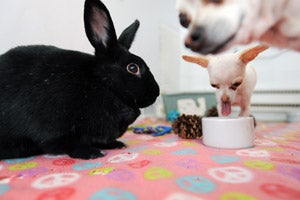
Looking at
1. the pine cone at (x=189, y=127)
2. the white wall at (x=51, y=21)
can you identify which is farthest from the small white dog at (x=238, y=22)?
the white wall at (x=51, y=21)

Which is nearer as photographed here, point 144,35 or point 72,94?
point 72,94

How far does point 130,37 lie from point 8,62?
0.40 m

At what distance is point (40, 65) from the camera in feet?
2.33

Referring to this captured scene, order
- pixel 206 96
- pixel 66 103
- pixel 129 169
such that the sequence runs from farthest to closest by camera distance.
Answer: pixel 206 96
pixel 66 103
pixel 129 169

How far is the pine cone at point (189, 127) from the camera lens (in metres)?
0.97

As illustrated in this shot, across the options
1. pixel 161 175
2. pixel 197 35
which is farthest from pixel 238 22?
pixel 161 175

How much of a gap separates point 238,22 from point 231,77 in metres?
0.45

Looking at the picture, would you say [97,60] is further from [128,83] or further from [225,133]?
[225,133]

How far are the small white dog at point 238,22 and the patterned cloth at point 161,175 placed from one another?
0.93ft

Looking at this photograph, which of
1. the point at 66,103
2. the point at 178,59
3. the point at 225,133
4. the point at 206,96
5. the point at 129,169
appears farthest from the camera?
the point at 178,59

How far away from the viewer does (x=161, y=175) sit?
53 cm

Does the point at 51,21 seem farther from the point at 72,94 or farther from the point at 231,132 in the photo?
the point at 231,132

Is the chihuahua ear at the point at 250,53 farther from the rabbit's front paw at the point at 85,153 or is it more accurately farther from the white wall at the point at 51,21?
the white wall at the point at 51,21

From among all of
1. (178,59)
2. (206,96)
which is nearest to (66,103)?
(206,96)
